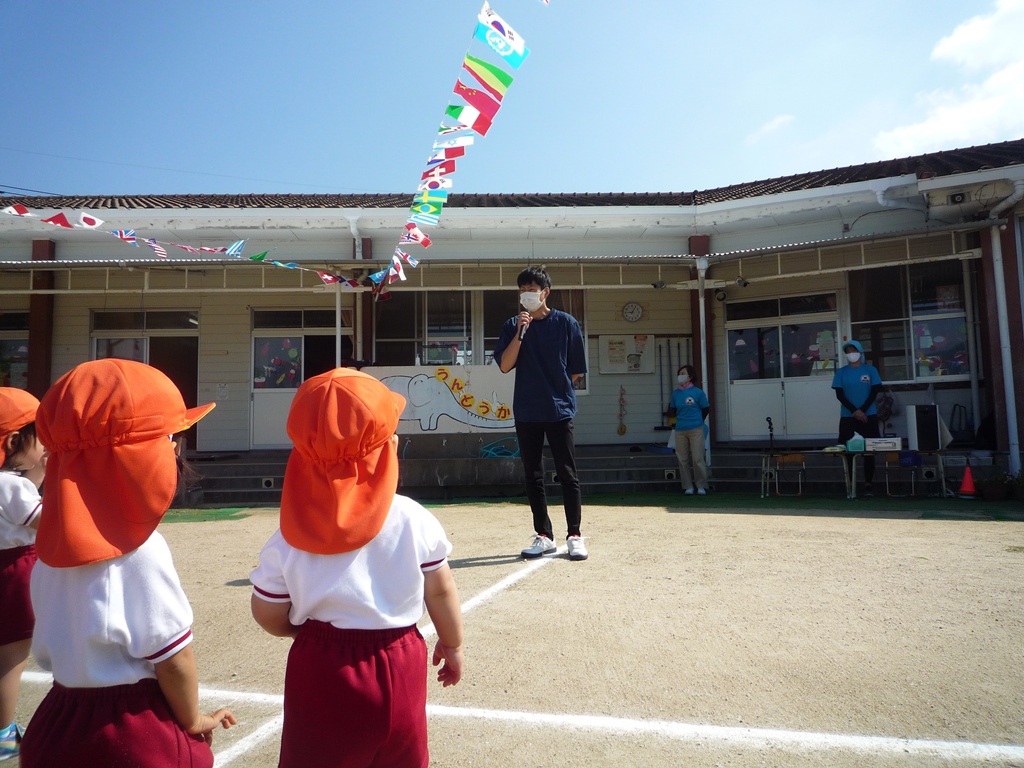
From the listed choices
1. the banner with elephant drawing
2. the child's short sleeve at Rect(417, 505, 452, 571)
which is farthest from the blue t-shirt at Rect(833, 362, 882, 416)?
the child's short sleeve at Rect(417, 505, 452, 571)

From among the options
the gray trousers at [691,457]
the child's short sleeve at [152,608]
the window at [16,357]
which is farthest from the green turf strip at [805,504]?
the window at [16,357]

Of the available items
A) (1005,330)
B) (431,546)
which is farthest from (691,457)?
(431,546)

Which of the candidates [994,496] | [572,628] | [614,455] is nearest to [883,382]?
[994,496]

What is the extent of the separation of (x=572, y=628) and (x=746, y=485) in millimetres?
6500

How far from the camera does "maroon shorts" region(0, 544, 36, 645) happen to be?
217 centimetres

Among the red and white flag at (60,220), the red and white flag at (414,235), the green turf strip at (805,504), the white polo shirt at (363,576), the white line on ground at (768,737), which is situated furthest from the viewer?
the red and white flag at (414,235)

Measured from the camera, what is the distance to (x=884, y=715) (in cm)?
218

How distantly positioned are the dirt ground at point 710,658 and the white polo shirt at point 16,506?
34.0 inches

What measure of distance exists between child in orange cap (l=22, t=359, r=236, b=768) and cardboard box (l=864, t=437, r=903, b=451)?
7.83 meters

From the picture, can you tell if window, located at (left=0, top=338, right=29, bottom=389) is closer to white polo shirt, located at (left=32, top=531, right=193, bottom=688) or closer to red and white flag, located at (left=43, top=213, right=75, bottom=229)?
red and white flag, located at (left=43, top=213, right=75, bottom=229)

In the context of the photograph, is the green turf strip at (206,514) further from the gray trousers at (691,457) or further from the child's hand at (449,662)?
the child's hand at (449,662)

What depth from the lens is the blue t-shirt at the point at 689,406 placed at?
27.9 feet

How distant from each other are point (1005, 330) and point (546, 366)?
276 inches

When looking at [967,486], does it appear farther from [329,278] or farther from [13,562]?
[13,562]
